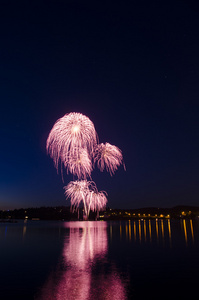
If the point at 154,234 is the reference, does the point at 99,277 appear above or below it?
below

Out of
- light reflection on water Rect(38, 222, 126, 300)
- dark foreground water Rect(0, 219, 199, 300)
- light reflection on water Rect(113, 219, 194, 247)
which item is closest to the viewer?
light reflection on water Rect(38, 222, 126, 300)

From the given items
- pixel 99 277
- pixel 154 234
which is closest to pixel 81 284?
pixel 99 277

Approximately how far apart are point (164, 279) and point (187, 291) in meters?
2.53

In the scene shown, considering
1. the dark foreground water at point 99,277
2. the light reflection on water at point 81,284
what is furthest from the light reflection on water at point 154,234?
the light reflection on water at point 81,284

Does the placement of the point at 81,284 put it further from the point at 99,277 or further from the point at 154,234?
the point at 154,234

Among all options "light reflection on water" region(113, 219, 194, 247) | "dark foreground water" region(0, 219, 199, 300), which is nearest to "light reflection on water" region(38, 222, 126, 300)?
"dark foreground water" region(0, 219, 199, 300)

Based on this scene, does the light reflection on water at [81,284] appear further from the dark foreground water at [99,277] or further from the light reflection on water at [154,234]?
the light reflection on water at [154,234]

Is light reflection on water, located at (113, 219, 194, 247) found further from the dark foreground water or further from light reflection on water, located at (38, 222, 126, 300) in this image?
light reflection on water, located at (38, 222, 126, 300)

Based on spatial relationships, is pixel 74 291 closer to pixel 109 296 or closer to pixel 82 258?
pixel 109 296

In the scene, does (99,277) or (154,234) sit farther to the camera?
(154,234)

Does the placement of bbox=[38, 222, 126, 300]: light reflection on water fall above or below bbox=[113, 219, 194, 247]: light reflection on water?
below

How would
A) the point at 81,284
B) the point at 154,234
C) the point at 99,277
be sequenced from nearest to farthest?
the point at 81,284
the point at 99,277
the point at 154,234

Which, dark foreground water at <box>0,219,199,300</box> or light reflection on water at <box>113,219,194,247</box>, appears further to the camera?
light reflection on water at <box>113,219,194,247</box>

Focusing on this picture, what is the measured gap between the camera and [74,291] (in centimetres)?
1109
